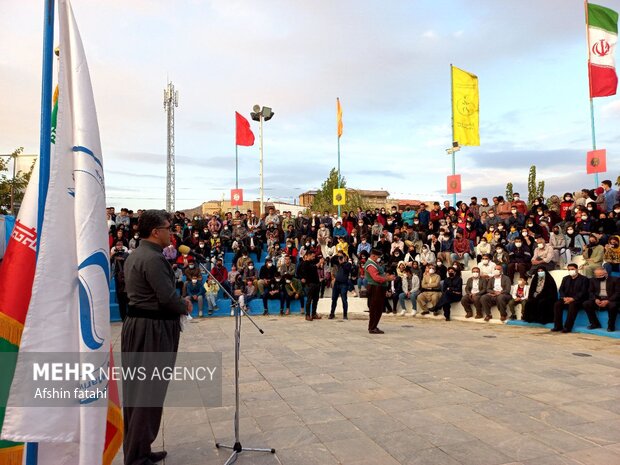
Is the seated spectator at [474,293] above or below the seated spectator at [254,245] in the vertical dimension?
below

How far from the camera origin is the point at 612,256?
10.8 meters

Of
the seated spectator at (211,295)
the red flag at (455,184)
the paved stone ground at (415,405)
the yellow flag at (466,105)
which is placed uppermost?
the yellow flag at (466,105)

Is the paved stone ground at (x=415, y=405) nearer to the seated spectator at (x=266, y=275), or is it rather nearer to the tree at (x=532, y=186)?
the seated spectator at (x=266, y=275)

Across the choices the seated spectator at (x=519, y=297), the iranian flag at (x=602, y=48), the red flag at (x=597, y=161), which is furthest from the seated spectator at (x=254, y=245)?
the iranian flag at (x=602, y=48)

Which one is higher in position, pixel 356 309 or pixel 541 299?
pixel 541 299

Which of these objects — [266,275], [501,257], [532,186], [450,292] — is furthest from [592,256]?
[532,186]

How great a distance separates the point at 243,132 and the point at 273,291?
44.8 feet

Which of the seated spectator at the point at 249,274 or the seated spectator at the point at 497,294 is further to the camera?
the seated spectator at the point at 249,274

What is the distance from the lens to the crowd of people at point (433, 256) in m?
11.0

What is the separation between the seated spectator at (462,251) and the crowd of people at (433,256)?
0.03 metres

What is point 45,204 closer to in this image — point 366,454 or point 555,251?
point 366,454

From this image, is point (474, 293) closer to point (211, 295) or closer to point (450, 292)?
point (450, 292)

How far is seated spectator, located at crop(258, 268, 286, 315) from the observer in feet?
47.2

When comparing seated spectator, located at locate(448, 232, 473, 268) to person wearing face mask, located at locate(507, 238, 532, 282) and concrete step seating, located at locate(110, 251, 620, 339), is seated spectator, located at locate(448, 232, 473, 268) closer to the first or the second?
concrete step seating, located at locate(110, 251, 620, 339)
